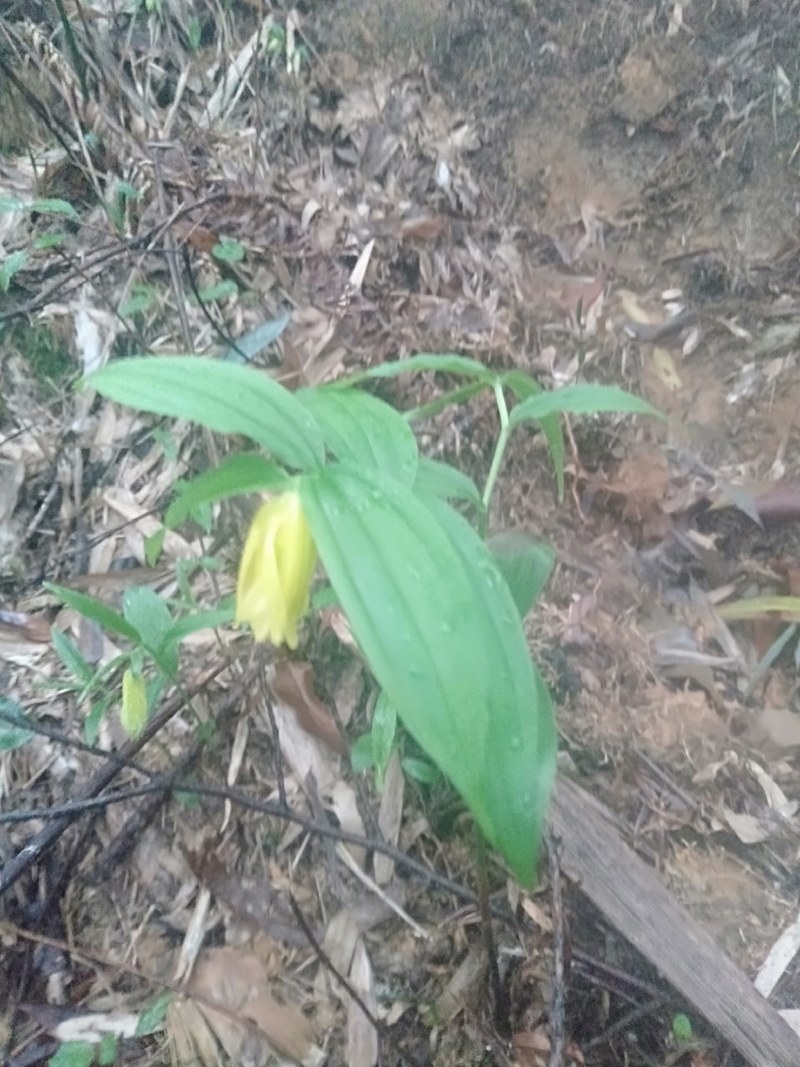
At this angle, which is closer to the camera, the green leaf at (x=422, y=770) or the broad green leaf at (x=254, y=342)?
the green leaf at (x=422, y=770)

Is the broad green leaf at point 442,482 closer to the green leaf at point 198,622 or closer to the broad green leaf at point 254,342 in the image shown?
the green leaf at point 198,622

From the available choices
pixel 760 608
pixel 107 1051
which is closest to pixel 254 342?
pixel 760 608

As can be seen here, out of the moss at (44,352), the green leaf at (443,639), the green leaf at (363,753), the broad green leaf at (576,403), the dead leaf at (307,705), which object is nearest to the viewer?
the green leaf at (443,639)

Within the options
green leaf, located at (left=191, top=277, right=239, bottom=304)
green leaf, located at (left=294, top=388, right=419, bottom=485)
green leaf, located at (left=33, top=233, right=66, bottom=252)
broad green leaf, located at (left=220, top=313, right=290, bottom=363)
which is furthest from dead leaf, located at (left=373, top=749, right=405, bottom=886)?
green leaf, located at (left=33, top=233, right=66, bottom=252)

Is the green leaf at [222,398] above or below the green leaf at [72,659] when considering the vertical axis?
above

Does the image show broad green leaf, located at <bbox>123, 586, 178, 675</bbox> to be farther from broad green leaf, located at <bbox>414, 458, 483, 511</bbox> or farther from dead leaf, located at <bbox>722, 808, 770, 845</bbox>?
dead leaf, located at <bbox>722, 808, 770, 845</bbox>

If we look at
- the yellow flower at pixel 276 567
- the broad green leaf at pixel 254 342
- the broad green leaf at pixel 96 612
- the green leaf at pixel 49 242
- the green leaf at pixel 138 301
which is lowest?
the broad green leaf at pixel 96 612

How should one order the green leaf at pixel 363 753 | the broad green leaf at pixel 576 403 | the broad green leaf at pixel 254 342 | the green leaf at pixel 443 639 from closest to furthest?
1. the green leaf at pixel 443 639
2. the broad green leaf at pixel 576 403
3. the green leaf at pixel 363 753
4. the broad green leaf at pixel 254 342

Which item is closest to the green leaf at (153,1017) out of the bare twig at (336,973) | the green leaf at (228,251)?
the bare twig at (336,973)
